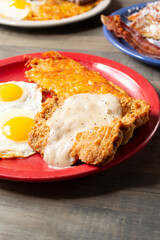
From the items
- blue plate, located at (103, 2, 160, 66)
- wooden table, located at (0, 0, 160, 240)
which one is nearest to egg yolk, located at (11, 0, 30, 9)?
blue plate, located at (103, 2, 160, 66)

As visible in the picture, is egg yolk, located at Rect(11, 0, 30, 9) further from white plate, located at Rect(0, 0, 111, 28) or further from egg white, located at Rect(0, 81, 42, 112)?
egg white, located at Rect(0, 81, 42, 112)

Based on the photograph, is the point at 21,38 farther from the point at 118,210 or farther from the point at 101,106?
the point at 118,210

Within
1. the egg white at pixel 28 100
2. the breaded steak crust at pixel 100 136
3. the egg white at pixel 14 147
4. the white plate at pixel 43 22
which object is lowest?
the egg white at pixel 28 100

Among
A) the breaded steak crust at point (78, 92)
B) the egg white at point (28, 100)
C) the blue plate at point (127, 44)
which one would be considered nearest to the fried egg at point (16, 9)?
the blue plate at point (127, 44)

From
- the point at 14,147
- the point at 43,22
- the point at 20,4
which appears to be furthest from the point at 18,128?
the point at 20,4

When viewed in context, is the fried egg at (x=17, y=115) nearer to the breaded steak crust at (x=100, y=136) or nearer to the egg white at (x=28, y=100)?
the egg white at (x=28, y=100)
